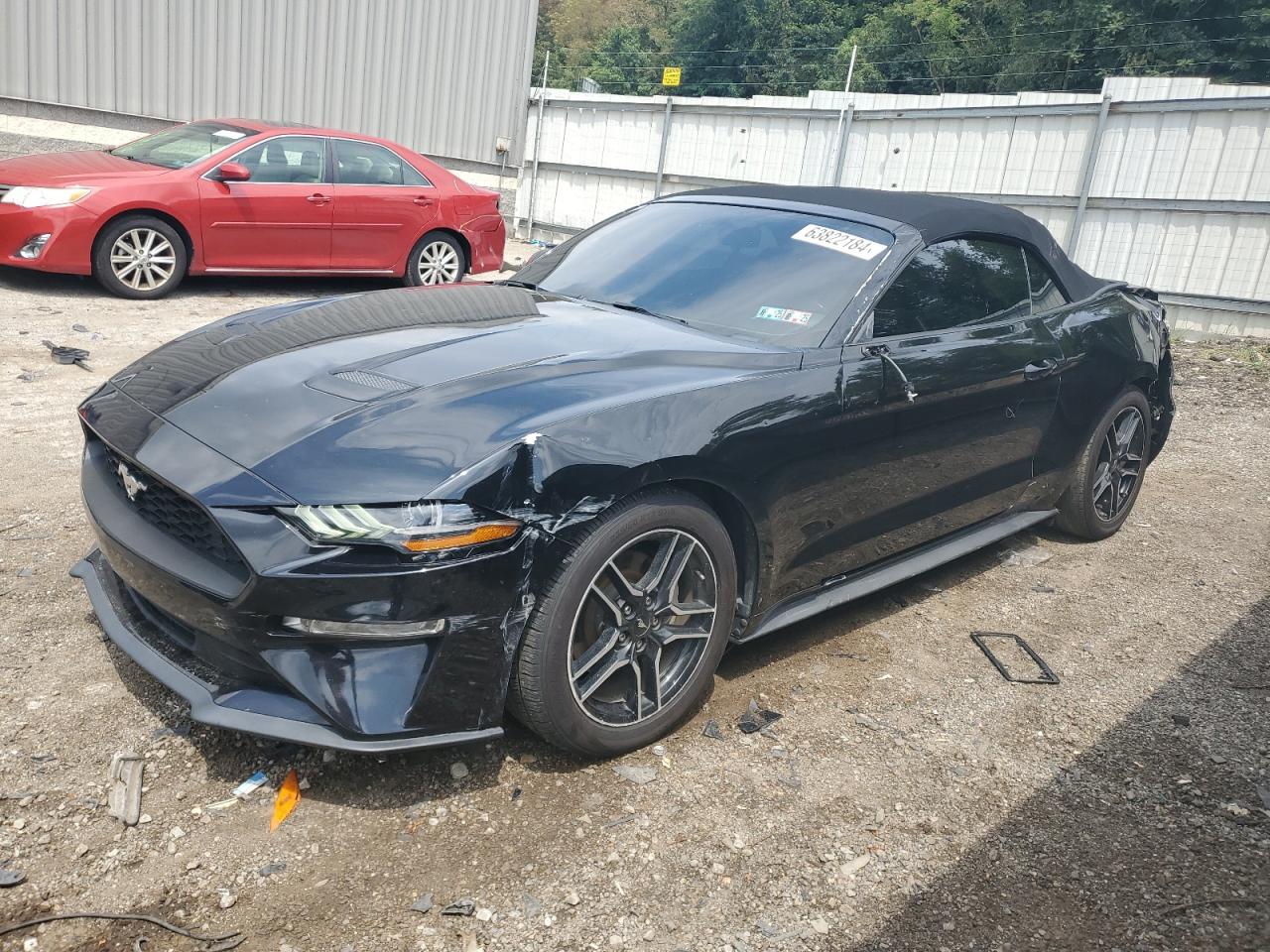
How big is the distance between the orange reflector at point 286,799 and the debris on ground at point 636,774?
2.76 feet

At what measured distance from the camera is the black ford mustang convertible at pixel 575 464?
2377 mm

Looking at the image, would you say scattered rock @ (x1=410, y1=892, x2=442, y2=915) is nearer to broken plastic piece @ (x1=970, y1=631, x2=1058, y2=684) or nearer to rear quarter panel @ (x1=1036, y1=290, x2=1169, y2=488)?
broken plastic piece @ (x1=970, y1=631, x2=1058, y2=684)

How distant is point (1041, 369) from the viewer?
413cm

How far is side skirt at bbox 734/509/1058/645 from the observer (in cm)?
329

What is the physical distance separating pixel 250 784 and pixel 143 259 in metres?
6.86

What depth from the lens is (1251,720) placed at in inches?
135

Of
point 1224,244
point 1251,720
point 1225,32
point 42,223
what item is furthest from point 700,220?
point 1225,32

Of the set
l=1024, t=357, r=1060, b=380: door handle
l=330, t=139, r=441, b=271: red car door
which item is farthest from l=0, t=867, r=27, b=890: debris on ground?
l=330, t=139, r=441, b=271: red car door

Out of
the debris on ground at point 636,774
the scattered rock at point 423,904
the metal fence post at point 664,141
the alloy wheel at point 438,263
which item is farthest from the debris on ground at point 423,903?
the metal fence post at point 664,141

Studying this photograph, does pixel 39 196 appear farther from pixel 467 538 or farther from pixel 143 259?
pixel 467 538

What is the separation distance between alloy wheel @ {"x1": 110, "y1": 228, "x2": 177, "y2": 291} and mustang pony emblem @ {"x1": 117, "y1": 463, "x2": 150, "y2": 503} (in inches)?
246

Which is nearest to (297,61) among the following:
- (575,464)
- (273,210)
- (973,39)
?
(273,210)

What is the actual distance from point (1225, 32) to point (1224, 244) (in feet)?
122

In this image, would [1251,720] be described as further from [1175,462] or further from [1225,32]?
[1225,32]
